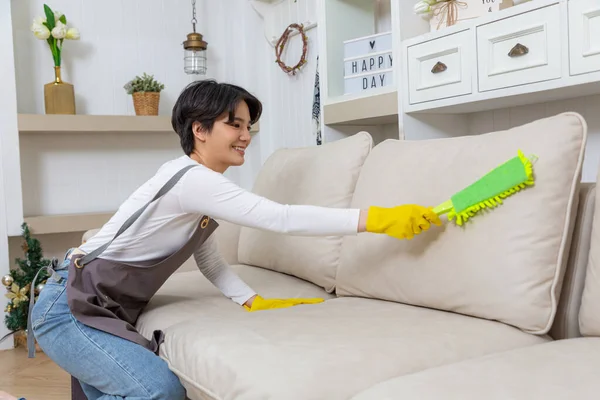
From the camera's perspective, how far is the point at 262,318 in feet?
4.54

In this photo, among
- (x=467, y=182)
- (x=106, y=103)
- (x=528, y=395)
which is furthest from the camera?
(x=106, y=103)

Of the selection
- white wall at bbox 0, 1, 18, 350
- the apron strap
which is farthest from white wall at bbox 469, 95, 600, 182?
white wall at bbox 0, 1, 18, 350

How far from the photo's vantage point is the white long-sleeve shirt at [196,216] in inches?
56.9

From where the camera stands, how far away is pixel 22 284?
9.75 feet

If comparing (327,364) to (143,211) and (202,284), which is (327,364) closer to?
(143,211)

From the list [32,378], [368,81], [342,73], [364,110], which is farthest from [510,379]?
[32,378]

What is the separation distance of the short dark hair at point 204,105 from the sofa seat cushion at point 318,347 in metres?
0.53

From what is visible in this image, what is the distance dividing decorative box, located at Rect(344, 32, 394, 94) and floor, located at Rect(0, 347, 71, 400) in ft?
5.43

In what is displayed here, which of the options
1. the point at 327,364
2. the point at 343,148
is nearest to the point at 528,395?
the point at 327,364

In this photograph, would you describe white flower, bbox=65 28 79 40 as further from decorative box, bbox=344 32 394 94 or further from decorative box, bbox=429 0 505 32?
decorative box, bbox=429 0 505 32

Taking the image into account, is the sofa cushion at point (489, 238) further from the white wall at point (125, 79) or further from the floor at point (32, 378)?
the white wall at point (125, 79)

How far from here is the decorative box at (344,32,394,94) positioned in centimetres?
231

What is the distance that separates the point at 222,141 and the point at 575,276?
925 mm

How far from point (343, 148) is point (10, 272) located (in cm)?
194
